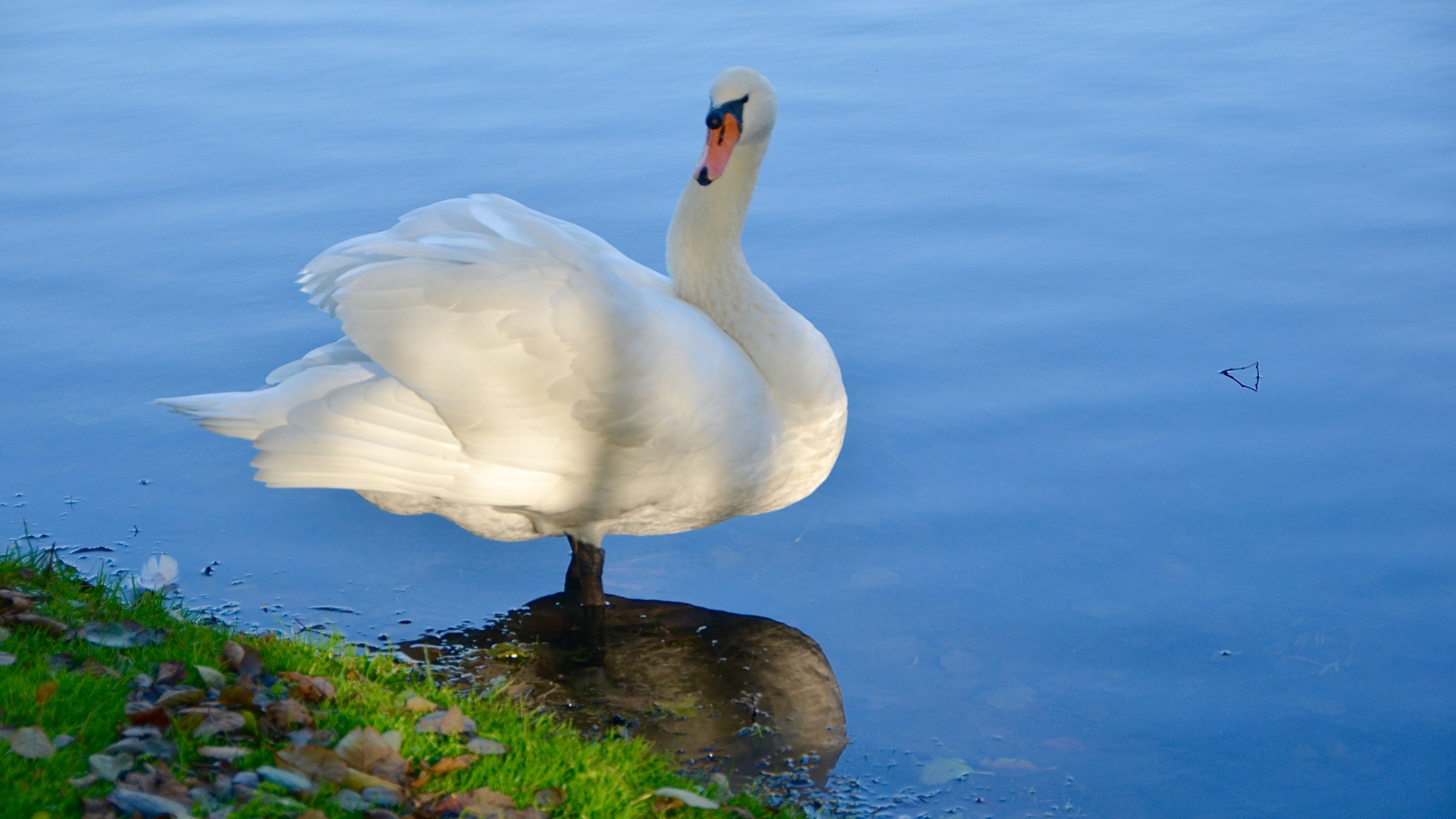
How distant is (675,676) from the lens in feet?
14.2

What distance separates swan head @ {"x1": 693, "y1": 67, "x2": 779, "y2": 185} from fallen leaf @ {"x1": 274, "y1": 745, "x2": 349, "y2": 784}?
2.22 meters

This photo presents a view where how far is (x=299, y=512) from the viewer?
5.20m

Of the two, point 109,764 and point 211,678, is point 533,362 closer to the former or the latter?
point 211,678

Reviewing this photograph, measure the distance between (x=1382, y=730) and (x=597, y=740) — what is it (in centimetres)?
222

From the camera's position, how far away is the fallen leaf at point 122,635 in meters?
3.70

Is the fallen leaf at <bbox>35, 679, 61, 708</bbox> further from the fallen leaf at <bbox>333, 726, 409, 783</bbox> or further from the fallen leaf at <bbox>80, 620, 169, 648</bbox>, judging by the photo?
the fallen leaf at <bbox>333, 726, 409, 783</bbox>

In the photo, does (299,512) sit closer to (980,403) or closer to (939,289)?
(980,403)

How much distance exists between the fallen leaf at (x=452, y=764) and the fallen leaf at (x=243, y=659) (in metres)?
0.63

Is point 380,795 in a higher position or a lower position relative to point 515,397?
lower

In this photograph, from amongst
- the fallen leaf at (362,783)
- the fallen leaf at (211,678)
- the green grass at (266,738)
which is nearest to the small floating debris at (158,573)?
the green grass at (266,738)

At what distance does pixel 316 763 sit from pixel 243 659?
23.5 inches

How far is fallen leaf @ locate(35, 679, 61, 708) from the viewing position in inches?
127

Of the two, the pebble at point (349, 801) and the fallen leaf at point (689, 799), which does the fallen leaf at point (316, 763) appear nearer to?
the pebble at point (349, 801)

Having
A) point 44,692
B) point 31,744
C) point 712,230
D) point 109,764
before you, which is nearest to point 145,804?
point 109,764
